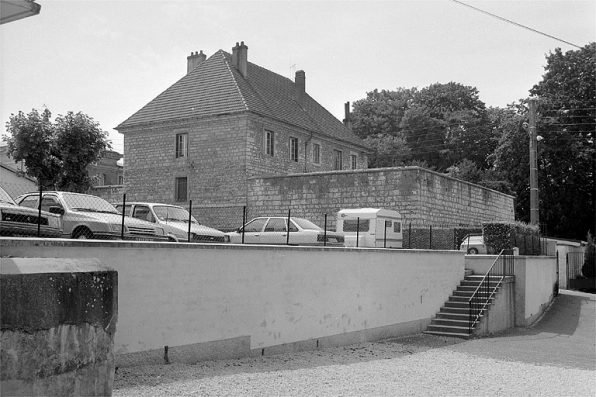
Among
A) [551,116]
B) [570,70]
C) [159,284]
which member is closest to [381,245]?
[159,284]

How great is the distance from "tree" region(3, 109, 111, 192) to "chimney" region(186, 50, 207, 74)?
14065 mm

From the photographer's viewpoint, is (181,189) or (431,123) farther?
(431,123)

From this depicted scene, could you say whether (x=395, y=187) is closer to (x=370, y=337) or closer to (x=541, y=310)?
(x=541, y=310)

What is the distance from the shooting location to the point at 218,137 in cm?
3269

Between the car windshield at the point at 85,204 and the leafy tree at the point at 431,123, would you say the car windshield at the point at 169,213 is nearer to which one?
the car windshield at the point at 85,204

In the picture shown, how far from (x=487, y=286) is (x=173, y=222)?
10.9 m

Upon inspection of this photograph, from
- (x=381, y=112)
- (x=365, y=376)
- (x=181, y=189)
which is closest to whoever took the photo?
(x=365, y=376)

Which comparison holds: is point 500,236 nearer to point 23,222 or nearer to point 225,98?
point 225,98

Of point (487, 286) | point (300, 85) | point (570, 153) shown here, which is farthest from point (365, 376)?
point (570, 153)

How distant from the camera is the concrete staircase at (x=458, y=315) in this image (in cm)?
1872

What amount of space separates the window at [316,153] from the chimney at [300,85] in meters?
3.72

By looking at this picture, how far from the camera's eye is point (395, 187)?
89.7 feet

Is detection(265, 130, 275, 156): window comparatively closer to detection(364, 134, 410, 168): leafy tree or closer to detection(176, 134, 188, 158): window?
detection(176, 134, 188, 158): window

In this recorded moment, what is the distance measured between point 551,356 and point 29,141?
20638 millimetres
